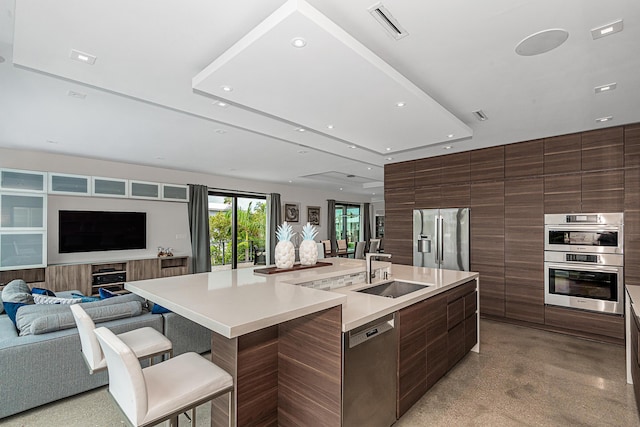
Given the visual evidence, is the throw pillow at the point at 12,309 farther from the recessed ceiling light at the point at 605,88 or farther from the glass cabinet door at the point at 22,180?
A: the recessed ceiling light at the point at 605,88

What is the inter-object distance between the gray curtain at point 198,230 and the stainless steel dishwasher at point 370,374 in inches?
232

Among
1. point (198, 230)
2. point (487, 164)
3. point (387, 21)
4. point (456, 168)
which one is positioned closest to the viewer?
point (387, 21)

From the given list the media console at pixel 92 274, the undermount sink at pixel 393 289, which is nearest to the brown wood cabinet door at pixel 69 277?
the media console at pixel 92 274

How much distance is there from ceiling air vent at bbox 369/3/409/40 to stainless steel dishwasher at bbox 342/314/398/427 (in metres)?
1.78

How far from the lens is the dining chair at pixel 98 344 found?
1741mm

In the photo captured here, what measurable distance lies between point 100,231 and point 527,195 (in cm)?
715

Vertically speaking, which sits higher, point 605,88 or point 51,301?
point 605,88

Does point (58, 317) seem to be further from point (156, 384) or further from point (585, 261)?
point (585, 261)

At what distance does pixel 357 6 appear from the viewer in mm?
1718

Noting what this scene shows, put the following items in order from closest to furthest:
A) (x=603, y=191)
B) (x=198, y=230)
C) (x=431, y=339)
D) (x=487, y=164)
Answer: (x=431, y=339)
(x=603, y=191)
(x=487, y=164)
(x=198, y=230)

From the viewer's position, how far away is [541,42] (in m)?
2.04

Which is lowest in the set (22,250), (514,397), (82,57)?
(514,397)

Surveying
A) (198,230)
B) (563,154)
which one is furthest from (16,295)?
(563,154)

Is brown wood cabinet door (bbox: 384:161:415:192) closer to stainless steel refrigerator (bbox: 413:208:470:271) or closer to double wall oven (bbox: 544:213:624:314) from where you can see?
stainless steel refrigerator (bbox: 413:208:470:271)
